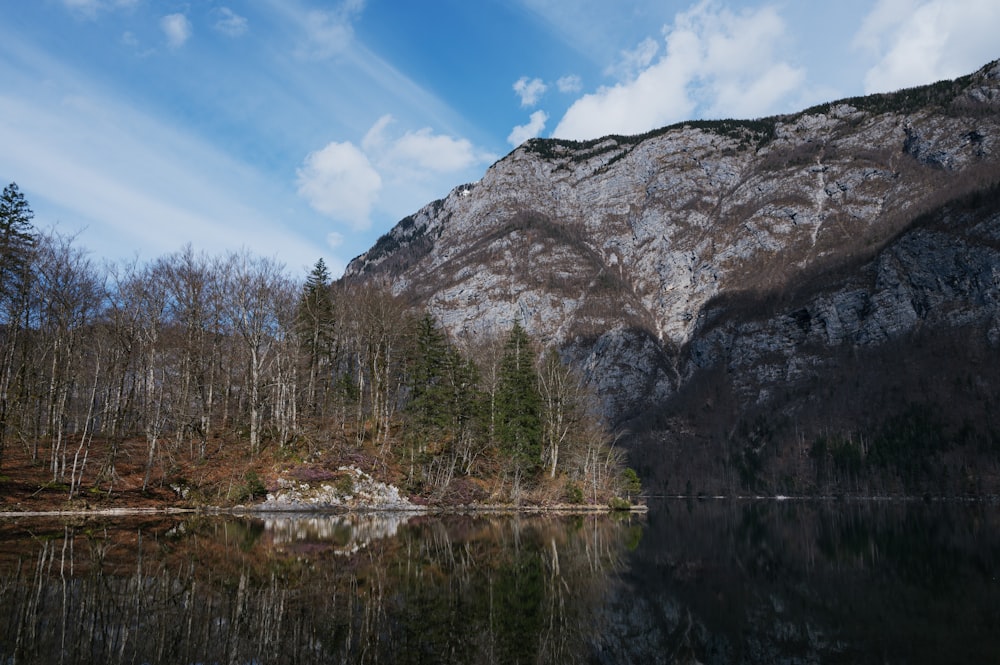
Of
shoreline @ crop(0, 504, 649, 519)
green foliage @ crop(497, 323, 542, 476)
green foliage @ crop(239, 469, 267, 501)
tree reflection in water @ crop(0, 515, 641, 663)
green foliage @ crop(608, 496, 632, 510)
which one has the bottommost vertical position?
green foliage @ crop(608, 496, 632, 510)

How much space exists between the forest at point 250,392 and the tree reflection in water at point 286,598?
43.8 feet

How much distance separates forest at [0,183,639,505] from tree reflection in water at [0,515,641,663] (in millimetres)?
13338

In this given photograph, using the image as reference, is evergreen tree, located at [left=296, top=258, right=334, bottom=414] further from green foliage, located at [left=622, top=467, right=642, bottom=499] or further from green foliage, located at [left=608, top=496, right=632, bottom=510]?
green foliage, located at [left=622, top=467, right=642, bottom=499]

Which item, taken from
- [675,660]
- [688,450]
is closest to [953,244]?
[688,450]

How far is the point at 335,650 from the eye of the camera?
29.4 ft

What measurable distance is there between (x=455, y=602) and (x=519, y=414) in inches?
1547

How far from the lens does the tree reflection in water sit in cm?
887

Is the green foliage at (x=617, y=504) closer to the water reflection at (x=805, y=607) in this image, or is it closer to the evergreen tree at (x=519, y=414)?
the evergreen tree at (x=519, y=414)

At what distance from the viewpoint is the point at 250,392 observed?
4275 cm

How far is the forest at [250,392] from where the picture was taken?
3375 cm

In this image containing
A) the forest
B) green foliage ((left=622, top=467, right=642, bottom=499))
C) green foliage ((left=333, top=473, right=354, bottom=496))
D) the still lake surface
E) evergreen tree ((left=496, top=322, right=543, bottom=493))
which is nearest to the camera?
the still lake surface

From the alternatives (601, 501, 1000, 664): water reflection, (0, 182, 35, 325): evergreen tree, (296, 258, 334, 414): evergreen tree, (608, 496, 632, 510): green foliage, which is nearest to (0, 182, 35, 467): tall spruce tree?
(0, 182, 35, 325): evergreen tree

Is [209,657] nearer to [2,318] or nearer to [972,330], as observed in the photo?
[2,318]

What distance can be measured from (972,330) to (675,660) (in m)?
192
